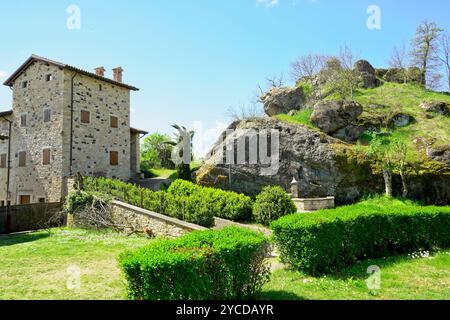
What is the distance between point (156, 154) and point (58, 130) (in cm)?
2051

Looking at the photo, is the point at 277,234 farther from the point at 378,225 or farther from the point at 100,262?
the point at 100,262

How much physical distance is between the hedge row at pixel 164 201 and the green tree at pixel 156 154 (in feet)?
63.3

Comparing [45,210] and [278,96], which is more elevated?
[278,96]

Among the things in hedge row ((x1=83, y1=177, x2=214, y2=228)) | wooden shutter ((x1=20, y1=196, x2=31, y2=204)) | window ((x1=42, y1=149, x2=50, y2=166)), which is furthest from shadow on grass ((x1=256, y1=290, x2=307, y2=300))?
wooden shutter ((x1=20, y1=196, x2=31, y2=204))

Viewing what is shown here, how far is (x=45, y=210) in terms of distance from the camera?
17812 mm

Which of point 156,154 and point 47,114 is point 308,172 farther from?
point 156,154

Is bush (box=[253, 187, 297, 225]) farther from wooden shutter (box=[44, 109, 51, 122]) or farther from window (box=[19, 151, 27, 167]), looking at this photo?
window (box=[19, 151, 27, 167])

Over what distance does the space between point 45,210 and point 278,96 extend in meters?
21.7

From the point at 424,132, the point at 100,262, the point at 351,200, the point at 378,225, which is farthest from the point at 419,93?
the point at 100,262

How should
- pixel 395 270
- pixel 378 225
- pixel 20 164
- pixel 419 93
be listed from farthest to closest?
1. pixel 419 93
2. pixel 20 164
3. pixel 378 225
4. pixel 395 270

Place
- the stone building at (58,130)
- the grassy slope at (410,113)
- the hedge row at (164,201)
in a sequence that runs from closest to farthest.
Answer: the hedge row at (164,201), the grassy slope at (410,113), the stone building at (58,130)

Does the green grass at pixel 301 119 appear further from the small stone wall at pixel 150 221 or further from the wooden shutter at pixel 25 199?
the wooden shutter at pixel 25 199

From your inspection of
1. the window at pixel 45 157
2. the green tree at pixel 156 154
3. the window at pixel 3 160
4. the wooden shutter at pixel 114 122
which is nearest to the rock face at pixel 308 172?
the wooden shutter at pixel 114 122

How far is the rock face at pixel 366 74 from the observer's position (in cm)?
3003
